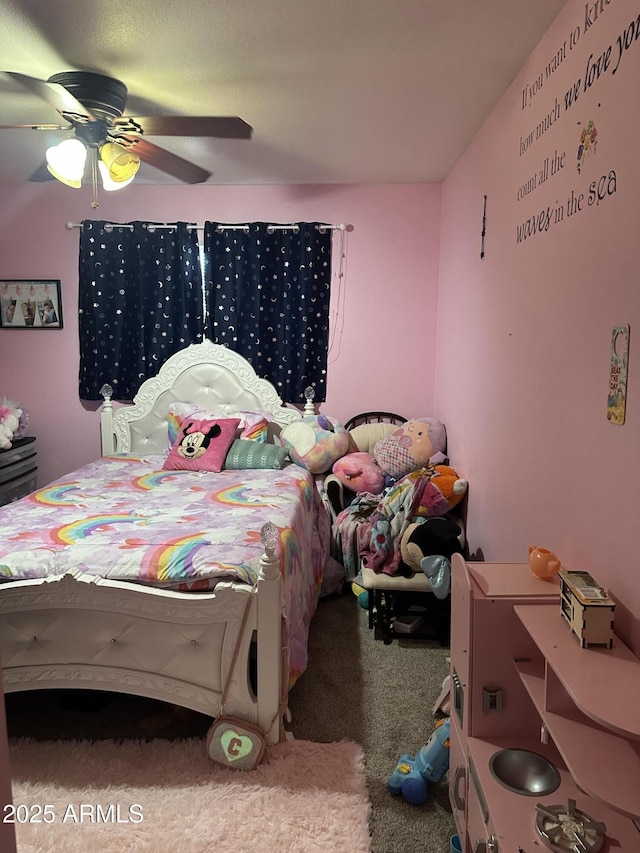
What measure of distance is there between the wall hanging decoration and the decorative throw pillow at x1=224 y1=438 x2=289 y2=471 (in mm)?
2315

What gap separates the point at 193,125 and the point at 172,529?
1.60 meters

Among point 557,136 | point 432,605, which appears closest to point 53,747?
point 432,605

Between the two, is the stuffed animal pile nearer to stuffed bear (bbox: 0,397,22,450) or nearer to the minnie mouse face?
the minnie mouse face

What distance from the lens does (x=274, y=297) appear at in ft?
13.1

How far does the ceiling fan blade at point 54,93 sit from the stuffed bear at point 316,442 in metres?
2.02

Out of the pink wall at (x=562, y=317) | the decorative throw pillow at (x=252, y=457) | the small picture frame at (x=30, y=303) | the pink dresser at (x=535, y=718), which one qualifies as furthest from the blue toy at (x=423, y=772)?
the small picture frame at (x=30, y=303)

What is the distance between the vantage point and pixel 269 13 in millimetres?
1839

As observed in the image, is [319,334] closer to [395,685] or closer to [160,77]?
[160,77]

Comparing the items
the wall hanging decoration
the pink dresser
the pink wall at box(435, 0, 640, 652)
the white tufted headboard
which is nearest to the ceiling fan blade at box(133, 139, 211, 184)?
the white tufted headboard

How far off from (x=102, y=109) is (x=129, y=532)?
164cm

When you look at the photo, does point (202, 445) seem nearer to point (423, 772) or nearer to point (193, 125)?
point (193, 125)

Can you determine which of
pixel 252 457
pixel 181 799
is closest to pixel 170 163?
pixel 252 457

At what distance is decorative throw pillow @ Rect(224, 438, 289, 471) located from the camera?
3.54 m

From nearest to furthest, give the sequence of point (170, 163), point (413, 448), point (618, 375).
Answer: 1. point (618, 375)
2. point (170, 163)
3. point (413, 448)
